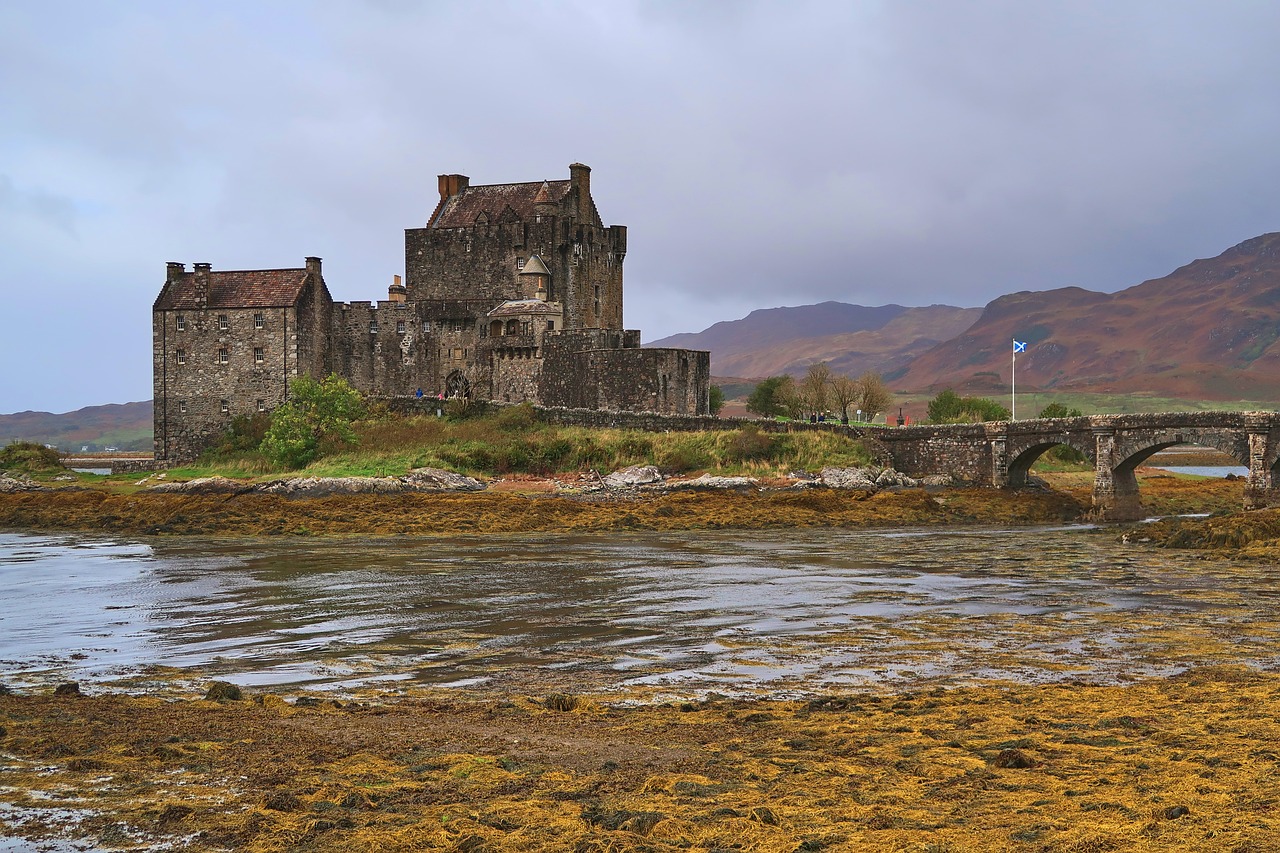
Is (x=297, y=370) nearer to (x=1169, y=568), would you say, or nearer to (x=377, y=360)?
(x=377, y=360)

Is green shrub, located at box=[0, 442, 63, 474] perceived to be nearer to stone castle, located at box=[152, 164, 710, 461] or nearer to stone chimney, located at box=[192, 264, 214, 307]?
stone castle, located at box=[152, 164, 710, 461]

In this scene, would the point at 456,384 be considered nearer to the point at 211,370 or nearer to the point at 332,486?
the point at 211,370

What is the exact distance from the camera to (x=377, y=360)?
77.4 meters

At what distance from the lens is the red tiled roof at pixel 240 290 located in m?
73.1

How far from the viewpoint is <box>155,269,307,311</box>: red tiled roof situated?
73.1 m

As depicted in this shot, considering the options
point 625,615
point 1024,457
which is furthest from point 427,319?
point 625,615

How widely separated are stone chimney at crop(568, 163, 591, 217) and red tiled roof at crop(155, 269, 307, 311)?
1735 centimetres

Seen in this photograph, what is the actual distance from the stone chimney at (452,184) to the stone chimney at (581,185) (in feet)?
30.6

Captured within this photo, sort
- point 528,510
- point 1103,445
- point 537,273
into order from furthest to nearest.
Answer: point 537,273
point 1103,445
point 528,510

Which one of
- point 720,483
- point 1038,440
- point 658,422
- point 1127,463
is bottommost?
point 720,483

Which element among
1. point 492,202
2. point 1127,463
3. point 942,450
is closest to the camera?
point 1127,463

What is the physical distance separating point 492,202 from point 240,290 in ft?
55.1

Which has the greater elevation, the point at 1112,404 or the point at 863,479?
the point at 1112,404

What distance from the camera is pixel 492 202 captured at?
79.6 meters
